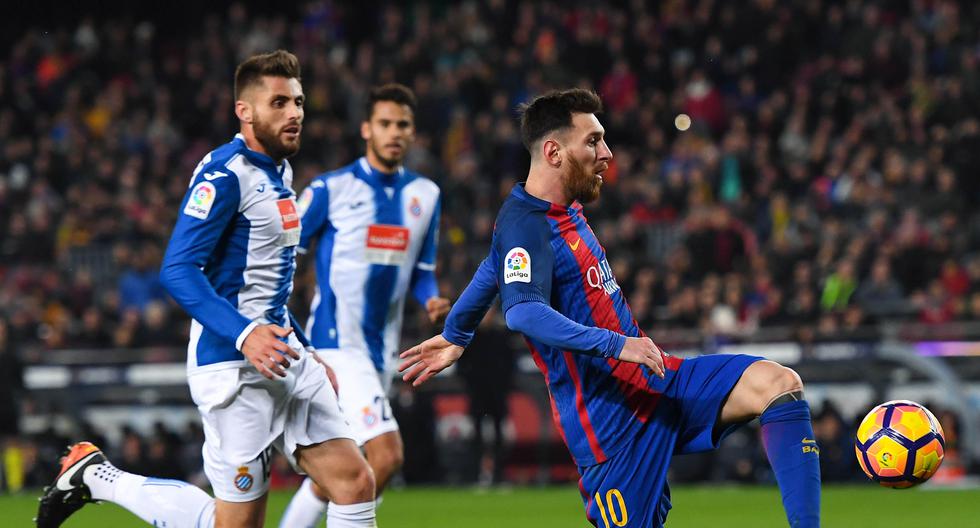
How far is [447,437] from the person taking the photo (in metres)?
16.0

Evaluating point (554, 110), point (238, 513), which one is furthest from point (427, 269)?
point (554, 110)

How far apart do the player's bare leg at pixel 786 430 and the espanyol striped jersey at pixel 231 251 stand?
208cm

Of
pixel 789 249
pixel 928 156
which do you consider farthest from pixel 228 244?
pixel 928 156

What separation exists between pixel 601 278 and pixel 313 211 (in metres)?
3.08

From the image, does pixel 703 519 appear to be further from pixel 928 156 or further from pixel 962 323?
pixel 928 156

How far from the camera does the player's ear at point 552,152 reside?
604 centimetres

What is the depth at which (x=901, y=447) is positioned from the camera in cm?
634

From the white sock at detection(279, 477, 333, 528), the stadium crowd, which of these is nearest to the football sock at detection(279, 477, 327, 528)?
the white sock at detection(279, 477, 333, 528)

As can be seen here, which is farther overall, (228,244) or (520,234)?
(228,244)

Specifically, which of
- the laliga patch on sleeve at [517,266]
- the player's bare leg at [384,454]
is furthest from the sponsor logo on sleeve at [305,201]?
the laliga patch on sleeve at [517,266]

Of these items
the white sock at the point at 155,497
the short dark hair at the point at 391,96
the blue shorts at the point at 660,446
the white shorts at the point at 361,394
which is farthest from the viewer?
the short dark hair at the point at 391,96

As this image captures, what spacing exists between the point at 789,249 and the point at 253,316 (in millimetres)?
11136

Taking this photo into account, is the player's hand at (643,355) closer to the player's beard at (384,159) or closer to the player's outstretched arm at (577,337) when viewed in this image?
the player's outstretched arm at (577,337)

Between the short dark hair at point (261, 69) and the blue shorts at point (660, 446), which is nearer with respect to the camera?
the blue shorts at point (660, 446)
